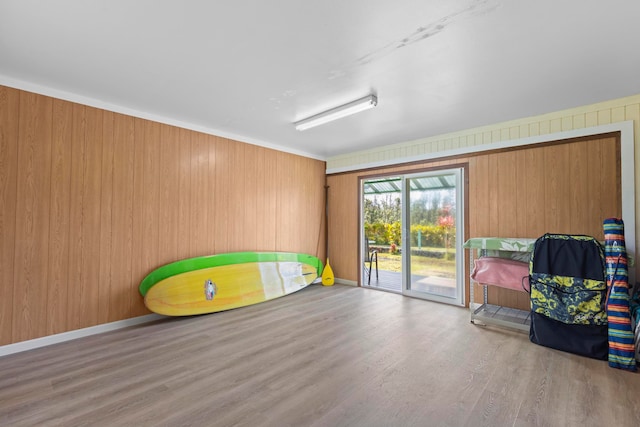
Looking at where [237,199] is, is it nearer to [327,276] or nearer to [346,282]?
[327,276]

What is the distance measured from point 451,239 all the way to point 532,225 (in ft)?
3.43

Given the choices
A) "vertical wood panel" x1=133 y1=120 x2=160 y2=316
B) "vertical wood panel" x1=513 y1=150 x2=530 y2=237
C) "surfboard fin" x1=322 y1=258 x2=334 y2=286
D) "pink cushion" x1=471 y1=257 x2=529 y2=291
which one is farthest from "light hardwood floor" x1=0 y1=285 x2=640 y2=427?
"surfboard fin" x1=322 y1=258 x2=334 y2=286

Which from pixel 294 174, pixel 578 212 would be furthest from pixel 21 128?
pixel 578 212

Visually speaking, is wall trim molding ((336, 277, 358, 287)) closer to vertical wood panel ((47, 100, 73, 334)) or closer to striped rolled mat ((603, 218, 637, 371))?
striped rolled mat ((603, 218, 637, 371))

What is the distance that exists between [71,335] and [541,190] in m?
5.65

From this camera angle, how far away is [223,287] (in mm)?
4094

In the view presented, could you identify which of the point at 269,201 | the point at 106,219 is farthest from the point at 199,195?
the point at 269,201

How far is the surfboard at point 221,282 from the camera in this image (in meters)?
3.60

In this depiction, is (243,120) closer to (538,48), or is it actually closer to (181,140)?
(181,140)

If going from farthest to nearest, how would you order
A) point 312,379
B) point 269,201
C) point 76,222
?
1. point 269,201
2. point 76,222
3. point 312,379

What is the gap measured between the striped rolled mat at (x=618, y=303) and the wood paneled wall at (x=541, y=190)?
816 millimetres

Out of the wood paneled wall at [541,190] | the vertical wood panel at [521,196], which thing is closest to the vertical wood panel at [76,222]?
the wood paneled wall at [541,190]

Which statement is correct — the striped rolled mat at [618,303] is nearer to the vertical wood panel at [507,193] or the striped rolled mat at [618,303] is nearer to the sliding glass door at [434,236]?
the vertical wood panel at [507,193]

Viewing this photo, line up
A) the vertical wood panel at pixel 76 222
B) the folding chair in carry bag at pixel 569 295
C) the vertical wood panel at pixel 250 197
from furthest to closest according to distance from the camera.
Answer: the vertical wood panel at pixel 250 197, the vertical wood panel at pixel 76 222, the folding chair in carry bag at pixel 569 295
